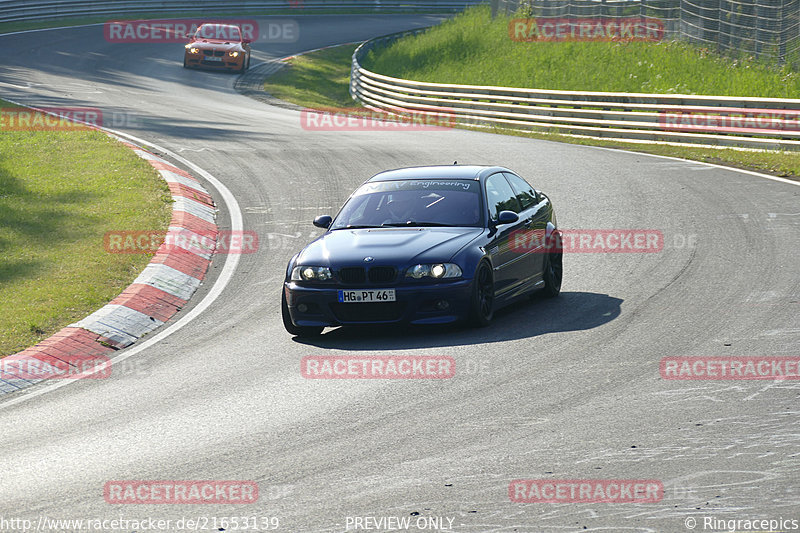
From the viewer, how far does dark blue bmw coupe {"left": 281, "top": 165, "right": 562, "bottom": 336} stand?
1016 cm

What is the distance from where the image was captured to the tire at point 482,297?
10258mm

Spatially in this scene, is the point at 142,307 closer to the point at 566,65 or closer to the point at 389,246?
the point at 389,246

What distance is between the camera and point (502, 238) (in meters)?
11.1

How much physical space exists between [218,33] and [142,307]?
3136cm

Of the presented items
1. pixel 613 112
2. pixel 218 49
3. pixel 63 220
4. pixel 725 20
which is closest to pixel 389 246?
pixel 63 220

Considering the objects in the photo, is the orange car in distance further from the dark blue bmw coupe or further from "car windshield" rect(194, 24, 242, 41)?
the dark blue bmw coupe

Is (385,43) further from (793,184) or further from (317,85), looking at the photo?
(793,184)

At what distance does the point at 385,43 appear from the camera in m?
48.2

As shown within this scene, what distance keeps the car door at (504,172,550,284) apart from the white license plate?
180 cm

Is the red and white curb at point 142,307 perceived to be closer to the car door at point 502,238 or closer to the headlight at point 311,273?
the headlight at point 311,273

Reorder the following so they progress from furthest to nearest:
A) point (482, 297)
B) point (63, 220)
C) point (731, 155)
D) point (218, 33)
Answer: point (218, 33)
point (731, 155)
point (63, 220)
point (482, 297)

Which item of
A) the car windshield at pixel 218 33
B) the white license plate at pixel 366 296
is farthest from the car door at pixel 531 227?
the car windshield at pixel 218 33

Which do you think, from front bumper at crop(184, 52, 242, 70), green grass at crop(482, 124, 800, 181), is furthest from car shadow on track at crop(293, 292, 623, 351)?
front bumper at crop(184, 52, 242, 70)

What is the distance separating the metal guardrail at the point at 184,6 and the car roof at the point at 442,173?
41.7 m
